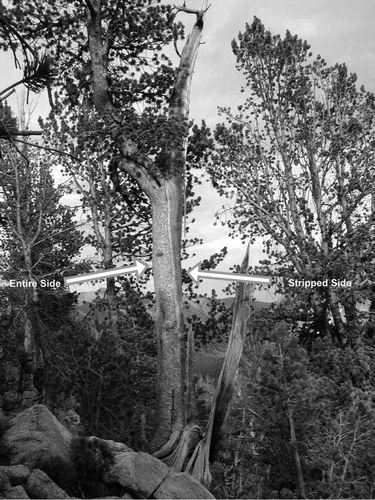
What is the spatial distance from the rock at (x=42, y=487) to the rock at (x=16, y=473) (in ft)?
0.21

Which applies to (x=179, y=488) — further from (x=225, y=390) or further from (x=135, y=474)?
(x=225, y=390)

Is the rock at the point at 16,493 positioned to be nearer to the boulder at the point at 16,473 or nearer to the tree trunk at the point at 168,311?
the boulder at the point at 16,473

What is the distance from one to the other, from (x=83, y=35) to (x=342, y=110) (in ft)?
29.5

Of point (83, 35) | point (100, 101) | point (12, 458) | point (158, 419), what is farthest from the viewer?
point (83, 35)

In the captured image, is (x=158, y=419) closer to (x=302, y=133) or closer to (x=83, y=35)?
(x=83, y=35)

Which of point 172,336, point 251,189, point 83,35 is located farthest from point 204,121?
point 172,336

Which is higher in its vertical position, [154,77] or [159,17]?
[159,17]

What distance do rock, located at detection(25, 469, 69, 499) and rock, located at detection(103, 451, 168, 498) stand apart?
818 mm

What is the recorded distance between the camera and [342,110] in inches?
637

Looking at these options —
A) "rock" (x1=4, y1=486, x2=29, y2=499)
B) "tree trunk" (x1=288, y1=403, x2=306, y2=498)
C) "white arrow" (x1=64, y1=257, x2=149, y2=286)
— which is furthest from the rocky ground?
"white arrow" (x1=64, y1=257, x2=149, y2=286)

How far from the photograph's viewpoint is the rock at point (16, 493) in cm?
451

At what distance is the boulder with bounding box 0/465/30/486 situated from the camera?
490 cm

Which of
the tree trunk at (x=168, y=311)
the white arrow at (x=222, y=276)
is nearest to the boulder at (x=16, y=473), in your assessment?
the tree trunk at (x=168, y=311)

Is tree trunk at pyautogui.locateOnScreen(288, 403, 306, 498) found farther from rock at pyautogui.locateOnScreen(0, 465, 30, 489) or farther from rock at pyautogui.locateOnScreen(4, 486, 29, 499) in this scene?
rock at pyautogui.locateOnScreen(4, 486, 29, 499)
